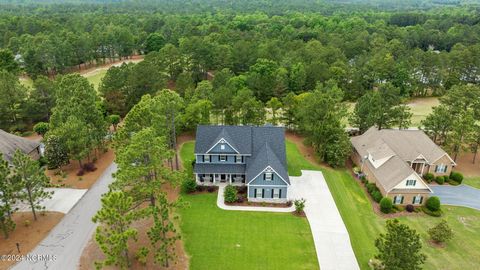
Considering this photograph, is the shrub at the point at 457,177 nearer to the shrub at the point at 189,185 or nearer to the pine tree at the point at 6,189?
the shrub at the point at 189,185

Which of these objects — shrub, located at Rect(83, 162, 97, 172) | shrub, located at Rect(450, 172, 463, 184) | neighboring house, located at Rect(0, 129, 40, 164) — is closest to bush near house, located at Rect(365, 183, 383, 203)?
shrub, located at Rect(450, 172, 463, 184)

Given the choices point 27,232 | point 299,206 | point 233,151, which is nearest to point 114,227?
point 27,232

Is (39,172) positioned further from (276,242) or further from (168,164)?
(276,242)

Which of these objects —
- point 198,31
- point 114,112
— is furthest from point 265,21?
point 114,112

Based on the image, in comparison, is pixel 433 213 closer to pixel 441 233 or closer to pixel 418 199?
pixel 418 199

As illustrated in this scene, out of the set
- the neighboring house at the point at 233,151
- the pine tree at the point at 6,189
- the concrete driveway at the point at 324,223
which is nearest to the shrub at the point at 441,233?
the concrete driveway at the point at 324,223

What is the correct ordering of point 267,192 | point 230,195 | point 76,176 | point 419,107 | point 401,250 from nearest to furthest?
point 401,250 < point 230,195 < point 267,192 < point 76,176 < point 419,107
